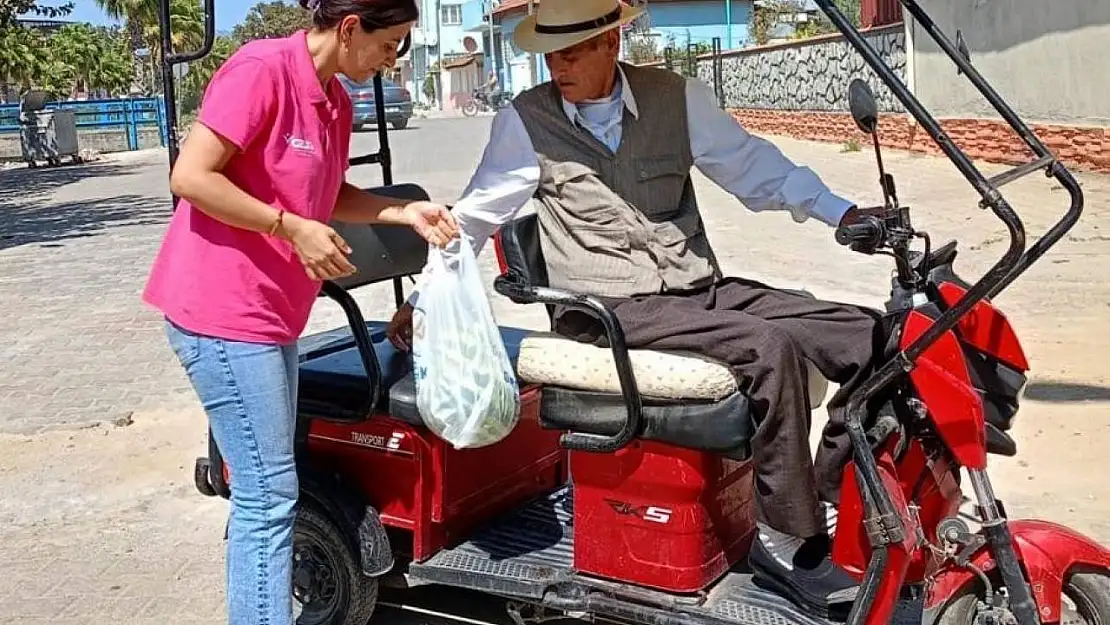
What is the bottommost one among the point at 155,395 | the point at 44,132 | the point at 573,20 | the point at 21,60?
the point at 155,395

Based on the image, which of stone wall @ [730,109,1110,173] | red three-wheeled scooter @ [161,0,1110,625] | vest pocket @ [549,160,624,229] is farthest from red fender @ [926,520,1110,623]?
stone wall @ [730,109,1110,173]

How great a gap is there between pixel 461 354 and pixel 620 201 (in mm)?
604

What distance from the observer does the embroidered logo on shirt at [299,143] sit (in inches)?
110

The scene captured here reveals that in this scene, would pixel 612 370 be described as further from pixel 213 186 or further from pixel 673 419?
pixel 213 186

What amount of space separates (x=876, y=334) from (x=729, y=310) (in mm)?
398

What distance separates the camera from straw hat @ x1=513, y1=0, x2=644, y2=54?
133 inches

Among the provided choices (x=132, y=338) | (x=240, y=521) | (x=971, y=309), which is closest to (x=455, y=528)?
(x=240, y=521)

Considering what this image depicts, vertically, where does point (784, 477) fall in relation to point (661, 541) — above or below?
Answer: above

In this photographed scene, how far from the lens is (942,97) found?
16156 millimetres

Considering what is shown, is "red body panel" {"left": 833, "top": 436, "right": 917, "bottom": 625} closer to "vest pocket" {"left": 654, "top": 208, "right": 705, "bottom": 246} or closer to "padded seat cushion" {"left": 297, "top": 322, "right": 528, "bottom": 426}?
"vest pocket" {"left": 654, "top": 208, "right": 705, "bottom": 246}

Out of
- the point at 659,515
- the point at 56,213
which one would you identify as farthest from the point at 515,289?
the point at 56,213

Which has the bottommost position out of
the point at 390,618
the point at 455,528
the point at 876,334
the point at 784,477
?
the point at 390,618

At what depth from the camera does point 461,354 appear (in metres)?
3.15

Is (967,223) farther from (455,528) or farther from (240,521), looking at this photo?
(240,521)
